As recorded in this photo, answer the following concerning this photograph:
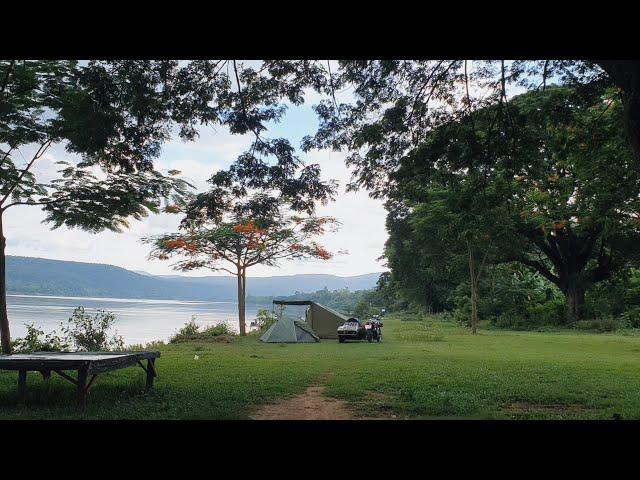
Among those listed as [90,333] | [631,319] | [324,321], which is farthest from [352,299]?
[90,333]

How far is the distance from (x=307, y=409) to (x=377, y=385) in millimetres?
2093

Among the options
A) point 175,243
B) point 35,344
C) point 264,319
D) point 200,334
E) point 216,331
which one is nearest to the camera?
point 35,344

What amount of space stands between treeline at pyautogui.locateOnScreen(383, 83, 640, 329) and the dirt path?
391cm

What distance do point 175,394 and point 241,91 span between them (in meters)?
4.64

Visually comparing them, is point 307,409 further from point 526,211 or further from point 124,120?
point 526,211

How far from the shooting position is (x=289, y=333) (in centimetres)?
1855

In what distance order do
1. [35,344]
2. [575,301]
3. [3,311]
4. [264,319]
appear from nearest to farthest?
[3,311] < [35,344] < [264,319] < [575,301]

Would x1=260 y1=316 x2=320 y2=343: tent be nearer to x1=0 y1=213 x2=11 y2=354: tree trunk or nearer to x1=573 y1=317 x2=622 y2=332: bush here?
x1=0 y1=213 x2=11 y2=354: tree trunk

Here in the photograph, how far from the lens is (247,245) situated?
2027 cm

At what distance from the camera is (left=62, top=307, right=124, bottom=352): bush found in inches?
512

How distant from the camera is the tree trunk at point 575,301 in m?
24.8

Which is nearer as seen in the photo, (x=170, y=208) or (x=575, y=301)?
(x=170, y=208)
